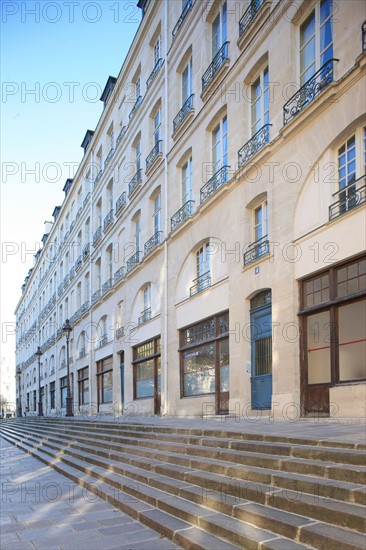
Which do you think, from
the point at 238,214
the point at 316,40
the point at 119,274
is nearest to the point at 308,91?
the point at 316,40

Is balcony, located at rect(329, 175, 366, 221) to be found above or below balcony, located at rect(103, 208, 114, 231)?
below

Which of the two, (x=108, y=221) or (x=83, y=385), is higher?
(x=108, y=221)

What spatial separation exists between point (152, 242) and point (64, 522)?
50.1 feet

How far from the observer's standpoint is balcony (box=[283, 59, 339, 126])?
10.6 meters

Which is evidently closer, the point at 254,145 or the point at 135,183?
the point at 254,145

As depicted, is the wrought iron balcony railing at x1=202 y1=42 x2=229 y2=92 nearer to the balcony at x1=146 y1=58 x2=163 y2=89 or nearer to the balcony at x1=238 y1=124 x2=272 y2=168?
the balcony at x1=238 y1=124 x2=272 y2=168

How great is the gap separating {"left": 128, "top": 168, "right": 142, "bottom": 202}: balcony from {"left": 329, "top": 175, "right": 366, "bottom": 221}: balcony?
43.2ft

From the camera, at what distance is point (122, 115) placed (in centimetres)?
2661

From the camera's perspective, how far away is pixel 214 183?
608 inches

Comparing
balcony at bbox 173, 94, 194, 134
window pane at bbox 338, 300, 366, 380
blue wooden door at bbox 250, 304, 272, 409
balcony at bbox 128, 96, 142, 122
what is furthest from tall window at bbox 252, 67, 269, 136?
balcony at bbox 128, 96, 142, 122

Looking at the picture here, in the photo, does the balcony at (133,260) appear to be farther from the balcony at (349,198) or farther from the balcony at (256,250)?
the balcony at (349,198)

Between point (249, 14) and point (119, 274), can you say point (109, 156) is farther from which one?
point (249, 14)

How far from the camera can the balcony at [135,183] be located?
22.5 m

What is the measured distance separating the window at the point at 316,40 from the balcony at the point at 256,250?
3777 mm
